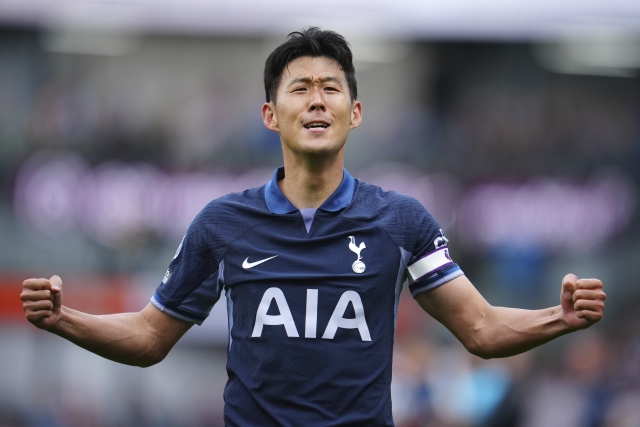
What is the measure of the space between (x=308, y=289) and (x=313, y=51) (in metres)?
1.03

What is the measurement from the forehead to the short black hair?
18 mm

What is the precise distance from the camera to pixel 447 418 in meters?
11.3

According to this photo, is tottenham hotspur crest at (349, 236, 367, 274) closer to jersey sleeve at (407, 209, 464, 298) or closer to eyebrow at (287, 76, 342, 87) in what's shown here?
jersey sleeve at (407, 209, 464, 298)

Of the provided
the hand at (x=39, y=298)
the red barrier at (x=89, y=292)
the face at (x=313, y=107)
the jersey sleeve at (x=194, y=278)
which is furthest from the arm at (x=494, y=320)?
the red barrier at (x=89, y=292)

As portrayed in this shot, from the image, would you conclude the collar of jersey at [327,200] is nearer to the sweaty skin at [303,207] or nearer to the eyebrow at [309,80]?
the sweaty skin at [303,207]

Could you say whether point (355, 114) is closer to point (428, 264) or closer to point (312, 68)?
point (312, 68)

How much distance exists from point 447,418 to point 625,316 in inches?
163

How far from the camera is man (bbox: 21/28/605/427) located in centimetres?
378

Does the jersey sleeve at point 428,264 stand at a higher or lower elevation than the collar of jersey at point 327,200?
lower

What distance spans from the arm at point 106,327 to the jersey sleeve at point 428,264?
1.00m

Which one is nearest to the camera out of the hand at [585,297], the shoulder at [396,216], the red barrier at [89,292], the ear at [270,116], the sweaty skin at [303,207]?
the hand at [585,297]

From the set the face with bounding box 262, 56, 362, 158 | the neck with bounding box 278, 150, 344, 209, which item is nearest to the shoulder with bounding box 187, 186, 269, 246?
the neck with bounding box 278, 150, 344, 209

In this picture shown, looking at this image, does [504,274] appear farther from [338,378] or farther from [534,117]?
[338,378]

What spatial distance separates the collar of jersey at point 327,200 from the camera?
407cm
